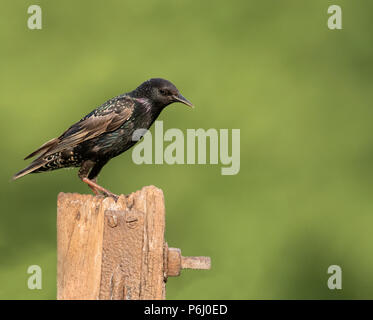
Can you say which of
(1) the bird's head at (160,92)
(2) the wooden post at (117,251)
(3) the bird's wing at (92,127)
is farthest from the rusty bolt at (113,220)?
(1) the bird's head at (160,92)

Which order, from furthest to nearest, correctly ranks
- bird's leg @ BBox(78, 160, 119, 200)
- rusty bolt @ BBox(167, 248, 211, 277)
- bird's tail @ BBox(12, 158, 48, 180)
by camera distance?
bird's leg @ BBox(78, 160, 119, 200)
bird's tail @ BBox(12, 158, 48, 180)
rusty bolt @ BBox(167, 248, 211, 277)

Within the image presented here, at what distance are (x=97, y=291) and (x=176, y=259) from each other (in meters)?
0.38

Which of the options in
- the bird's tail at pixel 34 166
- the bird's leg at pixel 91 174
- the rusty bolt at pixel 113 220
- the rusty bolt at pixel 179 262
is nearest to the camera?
the rusty bolt at pixel 113 220

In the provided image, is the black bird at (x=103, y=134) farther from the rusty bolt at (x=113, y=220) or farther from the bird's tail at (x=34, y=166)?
the rusty bolt at (x=113, y=220)

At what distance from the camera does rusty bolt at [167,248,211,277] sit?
2945 mm

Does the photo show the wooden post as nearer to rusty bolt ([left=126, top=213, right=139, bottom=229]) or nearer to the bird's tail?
rusty bolt ([left=126, top=213, right=139, bottom=229])

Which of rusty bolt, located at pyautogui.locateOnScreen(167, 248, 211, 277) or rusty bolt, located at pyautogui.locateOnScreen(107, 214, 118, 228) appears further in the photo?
rusty bolt, located at pyautogui.locateOnScreen(167, 248, 211, 277)

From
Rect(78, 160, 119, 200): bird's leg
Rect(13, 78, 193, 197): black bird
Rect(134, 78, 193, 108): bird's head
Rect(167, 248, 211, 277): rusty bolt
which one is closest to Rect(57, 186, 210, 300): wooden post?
Rect(167, 248, 211, 277): rusty bolt

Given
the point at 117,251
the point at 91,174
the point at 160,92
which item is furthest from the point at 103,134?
the point at 117,251

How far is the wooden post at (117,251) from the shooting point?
2.77 meters

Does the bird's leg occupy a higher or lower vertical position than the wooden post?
higher

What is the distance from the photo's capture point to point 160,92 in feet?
16.1

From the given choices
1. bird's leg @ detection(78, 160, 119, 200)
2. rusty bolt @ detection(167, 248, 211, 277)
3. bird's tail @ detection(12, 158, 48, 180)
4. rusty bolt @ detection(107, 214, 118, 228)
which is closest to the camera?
rusty bolt @ detection(107, 214, 118, 228)
